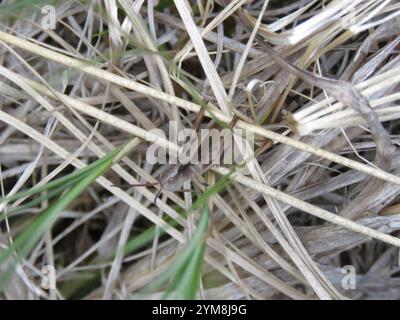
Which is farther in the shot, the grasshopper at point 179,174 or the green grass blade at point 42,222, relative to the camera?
the grasshopper at point 179,174

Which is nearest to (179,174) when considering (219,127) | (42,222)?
(219,127)

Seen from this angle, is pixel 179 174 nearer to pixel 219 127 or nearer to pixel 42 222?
pixel 219 127

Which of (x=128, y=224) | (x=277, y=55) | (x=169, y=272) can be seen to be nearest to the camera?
(x=169, y=272)

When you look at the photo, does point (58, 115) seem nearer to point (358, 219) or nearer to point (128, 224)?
point (128, 224)

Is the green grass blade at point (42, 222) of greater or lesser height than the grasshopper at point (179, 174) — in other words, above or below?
below

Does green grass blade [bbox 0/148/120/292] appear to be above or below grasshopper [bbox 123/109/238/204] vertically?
below

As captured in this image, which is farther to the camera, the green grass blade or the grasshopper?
the grasshopper
